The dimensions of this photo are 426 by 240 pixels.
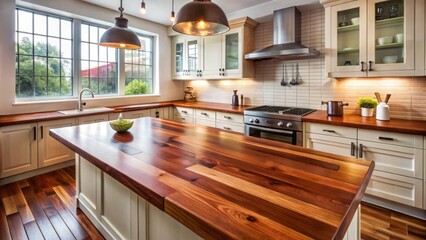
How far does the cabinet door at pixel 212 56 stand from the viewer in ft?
13.1

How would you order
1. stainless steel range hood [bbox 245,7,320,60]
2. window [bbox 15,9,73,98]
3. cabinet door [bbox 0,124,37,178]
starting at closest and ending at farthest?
1. cabinet door [bbox 0,124,37,178]
2. stainless steel range hood [bbox 245,7,320,60]
3. window [bbox 15,9,73,98]

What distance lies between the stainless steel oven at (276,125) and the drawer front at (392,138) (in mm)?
644

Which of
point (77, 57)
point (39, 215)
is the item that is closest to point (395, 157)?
point (39, 215)

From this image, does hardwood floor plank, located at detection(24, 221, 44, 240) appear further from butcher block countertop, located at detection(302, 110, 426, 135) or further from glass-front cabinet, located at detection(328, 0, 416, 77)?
glass-front cabinet, located at detection(328, 0, 416, 77)


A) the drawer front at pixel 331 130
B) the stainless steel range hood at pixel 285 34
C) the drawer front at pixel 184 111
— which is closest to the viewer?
the drawer front at pixel 331 130

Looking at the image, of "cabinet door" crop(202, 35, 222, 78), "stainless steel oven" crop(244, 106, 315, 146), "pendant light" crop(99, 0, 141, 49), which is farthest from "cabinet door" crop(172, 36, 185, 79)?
"pendant light" crop(99, 0, 141, 49)

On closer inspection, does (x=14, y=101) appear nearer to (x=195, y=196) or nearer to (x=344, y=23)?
(x=195, y=196)

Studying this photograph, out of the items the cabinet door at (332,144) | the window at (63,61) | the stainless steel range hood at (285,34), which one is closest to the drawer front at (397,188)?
the cabinet door at (332,144)

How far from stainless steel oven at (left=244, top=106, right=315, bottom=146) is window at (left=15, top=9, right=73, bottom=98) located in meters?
2.89

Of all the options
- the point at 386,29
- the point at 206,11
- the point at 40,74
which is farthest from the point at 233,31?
the point at 40,74

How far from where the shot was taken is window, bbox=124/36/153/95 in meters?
4.49

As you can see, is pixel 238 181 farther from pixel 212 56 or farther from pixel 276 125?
pixel 212 56

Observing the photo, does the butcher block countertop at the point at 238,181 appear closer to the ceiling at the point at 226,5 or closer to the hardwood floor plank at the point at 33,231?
the hardwood floor plank at the point at 33,231

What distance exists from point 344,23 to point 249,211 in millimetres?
2831
